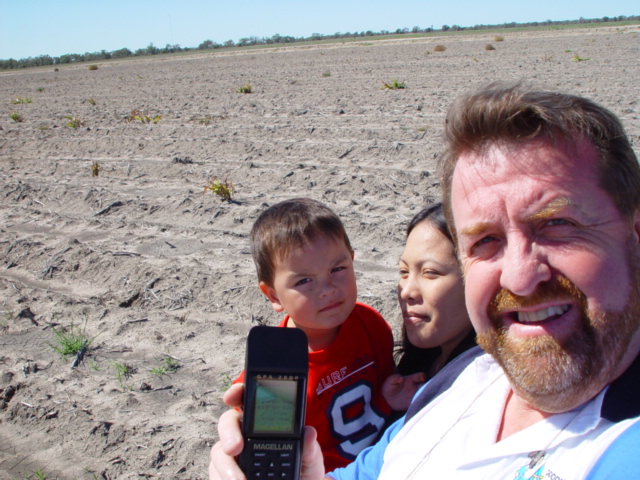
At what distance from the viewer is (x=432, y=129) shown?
9523mm

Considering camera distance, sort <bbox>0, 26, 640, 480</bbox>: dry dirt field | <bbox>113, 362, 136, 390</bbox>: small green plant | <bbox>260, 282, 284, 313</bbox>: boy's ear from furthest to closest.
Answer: <bbox>113, 362, 136, 390</bbox>: small green plant, <bbox>0, 26, 640, 480</bbox>: dry dirt field, <bbox>260, 282, 284, 313</bbox>: boy's ear

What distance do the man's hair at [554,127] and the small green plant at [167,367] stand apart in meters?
2.71

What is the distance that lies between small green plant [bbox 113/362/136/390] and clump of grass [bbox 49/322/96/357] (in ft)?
1.12

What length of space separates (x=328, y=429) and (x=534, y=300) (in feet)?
4.22

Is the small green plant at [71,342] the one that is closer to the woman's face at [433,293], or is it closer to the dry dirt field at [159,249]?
the dry dirt field at [159,249]

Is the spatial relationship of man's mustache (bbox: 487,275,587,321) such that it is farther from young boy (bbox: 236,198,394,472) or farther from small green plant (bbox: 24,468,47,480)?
small green plant (bbox: 24,468,47,480)

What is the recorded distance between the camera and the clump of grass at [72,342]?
13.1ft

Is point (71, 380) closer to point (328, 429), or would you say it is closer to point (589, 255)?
point (328, 429)

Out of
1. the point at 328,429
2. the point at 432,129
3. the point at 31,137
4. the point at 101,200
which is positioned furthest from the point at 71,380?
the point at 31,137

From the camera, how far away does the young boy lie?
8.18ft

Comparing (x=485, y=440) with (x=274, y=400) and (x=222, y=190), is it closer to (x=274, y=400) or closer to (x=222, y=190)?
(x=274, y=400)

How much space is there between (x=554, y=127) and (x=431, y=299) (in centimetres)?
104

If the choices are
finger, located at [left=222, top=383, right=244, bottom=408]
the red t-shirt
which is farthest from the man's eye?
the red t-shirt

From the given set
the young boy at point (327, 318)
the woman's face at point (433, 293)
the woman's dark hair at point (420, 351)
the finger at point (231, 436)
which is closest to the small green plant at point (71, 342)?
the young boy at point (327, 318)
